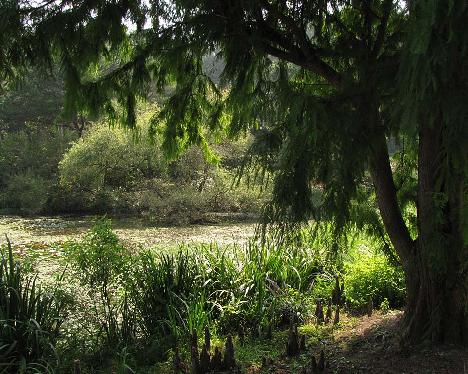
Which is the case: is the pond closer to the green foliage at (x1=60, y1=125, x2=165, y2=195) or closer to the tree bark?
the green foliage at (x1=60, y1=125, x2=165, y2=195)

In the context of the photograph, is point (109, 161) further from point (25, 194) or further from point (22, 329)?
point (22, 329)

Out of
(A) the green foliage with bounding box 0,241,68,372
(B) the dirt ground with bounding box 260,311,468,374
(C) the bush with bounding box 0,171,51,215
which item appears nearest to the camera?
(B) the dirt ground with bounding box 260,311,468,374

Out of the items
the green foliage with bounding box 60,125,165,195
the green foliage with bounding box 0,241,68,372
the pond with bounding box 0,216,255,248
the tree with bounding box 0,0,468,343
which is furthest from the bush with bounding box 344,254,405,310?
the green foliage with bounding box 60,125,165,195

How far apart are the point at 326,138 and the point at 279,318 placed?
7.97ft

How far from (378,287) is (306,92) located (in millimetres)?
2674

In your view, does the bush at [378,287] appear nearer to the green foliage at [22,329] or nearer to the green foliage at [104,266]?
the green foliage at [104,266]

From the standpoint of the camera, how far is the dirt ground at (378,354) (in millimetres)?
2684

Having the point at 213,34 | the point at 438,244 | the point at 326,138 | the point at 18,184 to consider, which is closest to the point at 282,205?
the point at 326,138

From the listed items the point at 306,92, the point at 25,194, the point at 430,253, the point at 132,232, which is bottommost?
the point at 132,232

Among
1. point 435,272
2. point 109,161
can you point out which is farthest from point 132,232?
point 435,272

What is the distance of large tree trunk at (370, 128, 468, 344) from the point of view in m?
2.47

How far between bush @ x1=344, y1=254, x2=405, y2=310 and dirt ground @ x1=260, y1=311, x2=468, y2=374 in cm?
54

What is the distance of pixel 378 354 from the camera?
3051 mm

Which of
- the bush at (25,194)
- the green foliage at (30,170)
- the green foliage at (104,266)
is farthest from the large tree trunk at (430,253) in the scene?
the bush at (25,194)
